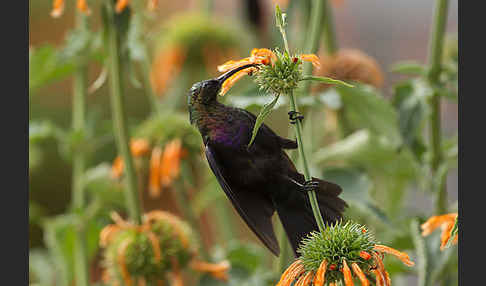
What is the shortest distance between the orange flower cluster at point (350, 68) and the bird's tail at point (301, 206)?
334 millimetres

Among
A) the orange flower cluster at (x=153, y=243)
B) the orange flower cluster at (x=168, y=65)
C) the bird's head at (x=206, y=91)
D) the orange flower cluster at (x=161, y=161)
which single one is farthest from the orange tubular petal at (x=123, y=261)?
the orange flower cluster at (x=168, y=65)

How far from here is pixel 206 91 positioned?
29 centimetres

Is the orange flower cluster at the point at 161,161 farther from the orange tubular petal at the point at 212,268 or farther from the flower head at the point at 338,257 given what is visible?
the flower head at the point at 338,257

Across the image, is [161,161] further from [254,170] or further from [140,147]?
[254,170]

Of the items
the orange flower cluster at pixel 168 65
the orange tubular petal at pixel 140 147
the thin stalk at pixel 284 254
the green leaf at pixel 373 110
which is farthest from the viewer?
the orange flower cluster at pixel 168 65

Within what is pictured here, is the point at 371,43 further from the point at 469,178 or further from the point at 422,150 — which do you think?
the point at 469,178

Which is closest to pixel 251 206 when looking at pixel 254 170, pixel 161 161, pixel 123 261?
pixel 254 170

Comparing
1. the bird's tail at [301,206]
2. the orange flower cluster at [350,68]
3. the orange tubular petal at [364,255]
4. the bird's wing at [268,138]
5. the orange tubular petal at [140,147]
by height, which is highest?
the orange flower cluster at [350,68]

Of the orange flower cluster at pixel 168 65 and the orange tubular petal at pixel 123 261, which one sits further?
the orange flower cluster at pixel 168 65

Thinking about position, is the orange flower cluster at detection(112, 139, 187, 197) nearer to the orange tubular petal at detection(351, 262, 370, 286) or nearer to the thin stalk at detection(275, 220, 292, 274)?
the thin stalk at detection(275, 220, 292, 274)

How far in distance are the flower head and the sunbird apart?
0.04ft

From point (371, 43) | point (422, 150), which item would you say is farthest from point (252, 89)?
point (371, 43)

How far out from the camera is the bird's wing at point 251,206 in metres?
0.29

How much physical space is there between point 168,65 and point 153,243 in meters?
0.48
